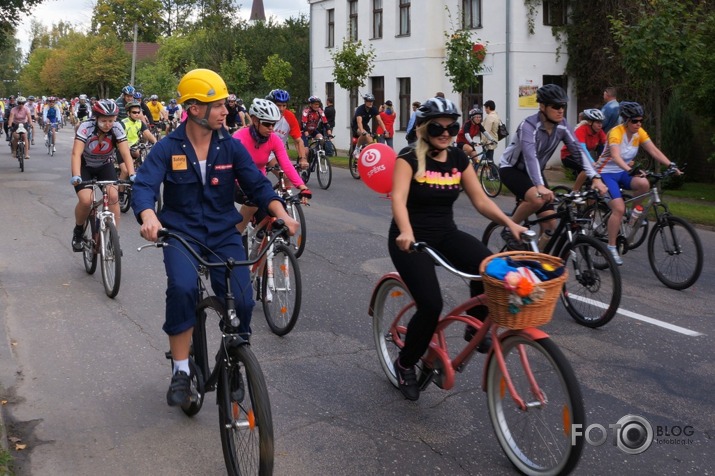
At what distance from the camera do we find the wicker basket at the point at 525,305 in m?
4.18

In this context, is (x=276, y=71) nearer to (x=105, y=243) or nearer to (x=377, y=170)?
(x=105, y=243)

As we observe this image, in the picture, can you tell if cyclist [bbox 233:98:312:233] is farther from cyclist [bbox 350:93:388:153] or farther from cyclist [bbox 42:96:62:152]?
cyclist [bbox 42:96:62:152]

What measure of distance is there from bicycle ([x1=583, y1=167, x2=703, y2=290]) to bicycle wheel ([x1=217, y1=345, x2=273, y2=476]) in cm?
571

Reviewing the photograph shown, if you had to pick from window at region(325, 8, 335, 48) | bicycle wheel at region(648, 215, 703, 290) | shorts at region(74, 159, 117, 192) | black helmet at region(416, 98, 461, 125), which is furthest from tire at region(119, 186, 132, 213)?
window at region(325, 8, 335, 48)

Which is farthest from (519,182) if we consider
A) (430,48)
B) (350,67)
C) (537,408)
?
(430,48)

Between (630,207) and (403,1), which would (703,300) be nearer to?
(630,207)

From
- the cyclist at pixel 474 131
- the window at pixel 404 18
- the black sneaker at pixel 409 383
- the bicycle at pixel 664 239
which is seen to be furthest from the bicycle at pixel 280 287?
the window at pixel 404 18

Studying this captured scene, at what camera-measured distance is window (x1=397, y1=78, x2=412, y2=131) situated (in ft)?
109

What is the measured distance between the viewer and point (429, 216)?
17.3 feet

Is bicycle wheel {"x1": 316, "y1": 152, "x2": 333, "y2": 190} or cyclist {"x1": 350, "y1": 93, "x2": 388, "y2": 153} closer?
bicycle wheel {"x1": 316, "y1": 152, "x2": 333, "y2": 190}

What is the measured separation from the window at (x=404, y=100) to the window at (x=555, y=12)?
6467 mm

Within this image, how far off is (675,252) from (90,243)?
5.98 meters

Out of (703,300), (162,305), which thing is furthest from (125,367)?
(703,300)

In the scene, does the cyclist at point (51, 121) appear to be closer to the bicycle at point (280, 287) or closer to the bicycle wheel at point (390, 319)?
the bicycle at point (280, 287)
